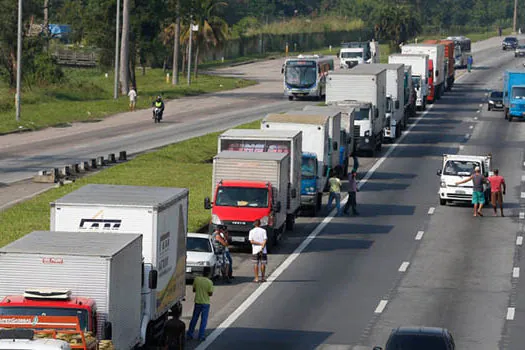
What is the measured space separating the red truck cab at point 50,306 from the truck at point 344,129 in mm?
33790

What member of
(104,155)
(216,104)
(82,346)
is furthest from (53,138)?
(82,346)

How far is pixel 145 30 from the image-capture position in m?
105

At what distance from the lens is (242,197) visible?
4103 centimetres

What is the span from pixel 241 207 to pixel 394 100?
3586 cm

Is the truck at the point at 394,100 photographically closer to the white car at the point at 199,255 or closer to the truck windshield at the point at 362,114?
the truck windshield at the point at 362,114

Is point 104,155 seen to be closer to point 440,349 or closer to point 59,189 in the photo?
point 59,189

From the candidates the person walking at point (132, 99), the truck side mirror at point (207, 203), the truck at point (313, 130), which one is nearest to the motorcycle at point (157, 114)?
the person walking at point (132, 99)

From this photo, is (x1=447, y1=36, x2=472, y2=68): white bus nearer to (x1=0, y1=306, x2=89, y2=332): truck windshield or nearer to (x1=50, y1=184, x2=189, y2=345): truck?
(x1=50, y1=184, x2=189, y2=345): truck

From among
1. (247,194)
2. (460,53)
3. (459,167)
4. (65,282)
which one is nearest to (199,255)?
(247,194)

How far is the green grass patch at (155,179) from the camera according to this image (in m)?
42.6

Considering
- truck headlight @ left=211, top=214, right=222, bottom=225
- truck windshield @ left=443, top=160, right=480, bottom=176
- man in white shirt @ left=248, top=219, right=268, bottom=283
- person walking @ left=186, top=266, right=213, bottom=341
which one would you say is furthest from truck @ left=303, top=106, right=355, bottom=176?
person walking @ left=186, top=266, right=213, bottom=341

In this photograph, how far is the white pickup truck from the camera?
51875 millimetres

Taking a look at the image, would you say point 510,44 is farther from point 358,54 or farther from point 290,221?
point 290,221

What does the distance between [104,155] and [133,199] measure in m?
38.6
